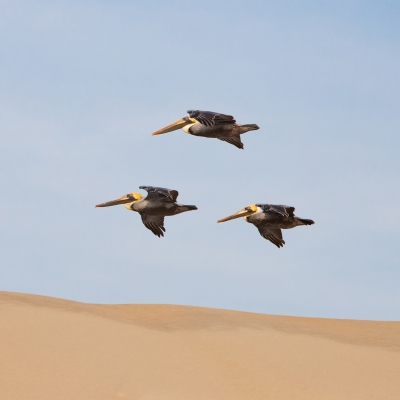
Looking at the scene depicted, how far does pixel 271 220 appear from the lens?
21719 millimetres

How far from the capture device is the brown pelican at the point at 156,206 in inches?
824

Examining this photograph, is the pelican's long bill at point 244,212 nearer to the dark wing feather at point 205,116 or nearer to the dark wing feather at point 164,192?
the dark wing feather at point 164,192

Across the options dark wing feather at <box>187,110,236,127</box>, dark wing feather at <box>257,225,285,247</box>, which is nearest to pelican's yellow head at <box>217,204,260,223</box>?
dark wing feather at <box>257,225,285,247</box>

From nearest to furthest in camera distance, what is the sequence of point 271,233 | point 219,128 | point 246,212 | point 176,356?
point 176,356 < point 219,128 < point 271,233 < point 246,212

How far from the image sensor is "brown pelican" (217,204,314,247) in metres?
21.6

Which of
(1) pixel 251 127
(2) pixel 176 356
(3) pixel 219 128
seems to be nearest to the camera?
(2) pixel 176 356

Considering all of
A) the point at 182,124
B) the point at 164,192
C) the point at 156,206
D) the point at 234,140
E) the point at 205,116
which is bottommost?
the point at 156,206

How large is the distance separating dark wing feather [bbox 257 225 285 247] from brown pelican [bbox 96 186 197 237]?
217 centimetres

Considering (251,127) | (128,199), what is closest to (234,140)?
(251,127)

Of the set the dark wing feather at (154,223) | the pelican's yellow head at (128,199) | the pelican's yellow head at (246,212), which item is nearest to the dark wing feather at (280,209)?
the pelican's yellow head at (246,212)

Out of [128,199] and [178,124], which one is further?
[128,199]

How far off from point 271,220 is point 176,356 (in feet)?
14.3

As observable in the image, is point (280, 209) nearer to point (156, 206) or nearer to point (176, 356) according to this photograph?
point (156, 206)

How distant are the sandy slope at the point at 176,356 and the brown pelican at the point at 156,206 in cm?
319
